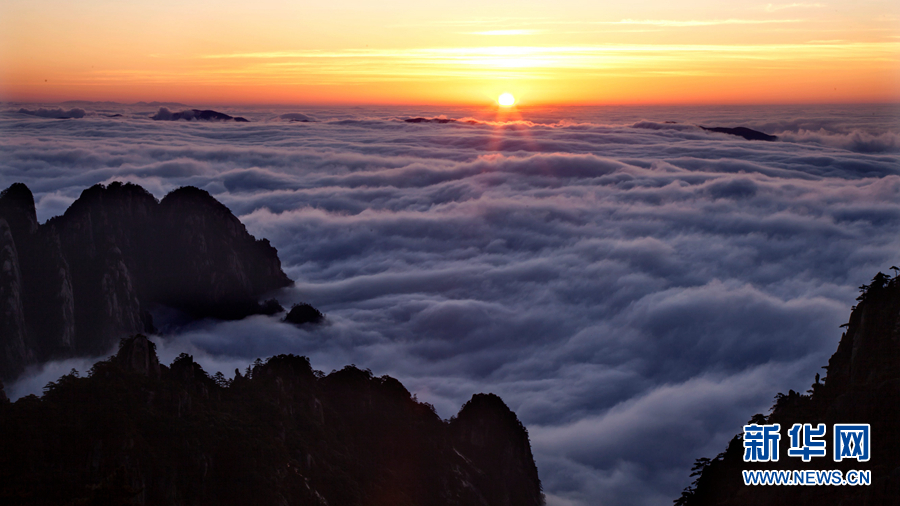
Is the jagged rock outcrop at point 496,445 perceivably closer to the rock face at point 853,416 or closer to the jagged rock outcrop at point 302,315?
A: the rock face at point 853,416

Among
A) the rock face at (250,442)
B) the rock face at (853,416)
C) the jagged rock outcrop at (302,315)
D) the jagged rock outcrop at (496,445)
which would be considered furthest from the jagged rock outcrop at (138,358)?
the jagged rock outcrop at (302,315)

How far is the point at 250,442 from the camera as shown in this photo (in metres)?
24.3

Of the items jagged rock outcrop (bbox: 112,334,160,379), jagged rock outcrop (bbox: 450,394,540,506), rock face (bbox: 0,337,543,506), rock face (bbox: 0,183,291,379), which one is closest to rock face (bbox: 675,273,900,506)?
jagged rock outcrop (bbox: 450,394,540,506)

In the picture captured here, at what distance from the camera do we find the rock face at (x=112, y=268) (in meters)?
46.5

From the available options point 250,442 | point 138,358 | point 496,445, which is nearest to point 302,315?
point 496,445

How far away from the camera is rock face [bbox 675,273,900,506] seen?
19.8 m

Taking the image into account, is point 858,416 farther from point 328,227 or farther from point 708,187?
point 708,187

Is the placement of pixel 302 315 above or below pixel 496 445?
above

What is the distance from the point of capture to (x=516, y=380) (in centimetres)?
7794

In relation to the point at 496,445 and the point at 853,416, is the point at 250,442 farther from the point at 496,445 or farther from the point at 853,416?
the point at 853,416

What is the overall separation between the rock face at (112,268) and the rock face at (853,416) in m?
45.3

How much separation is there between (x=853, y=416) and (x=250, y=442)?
2205cm

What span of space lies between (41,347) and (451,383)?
42.8 m

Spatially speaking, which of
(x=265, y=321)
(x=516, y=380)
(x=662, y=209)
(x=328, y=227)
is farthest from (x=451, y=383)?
(x=662, y=209)
